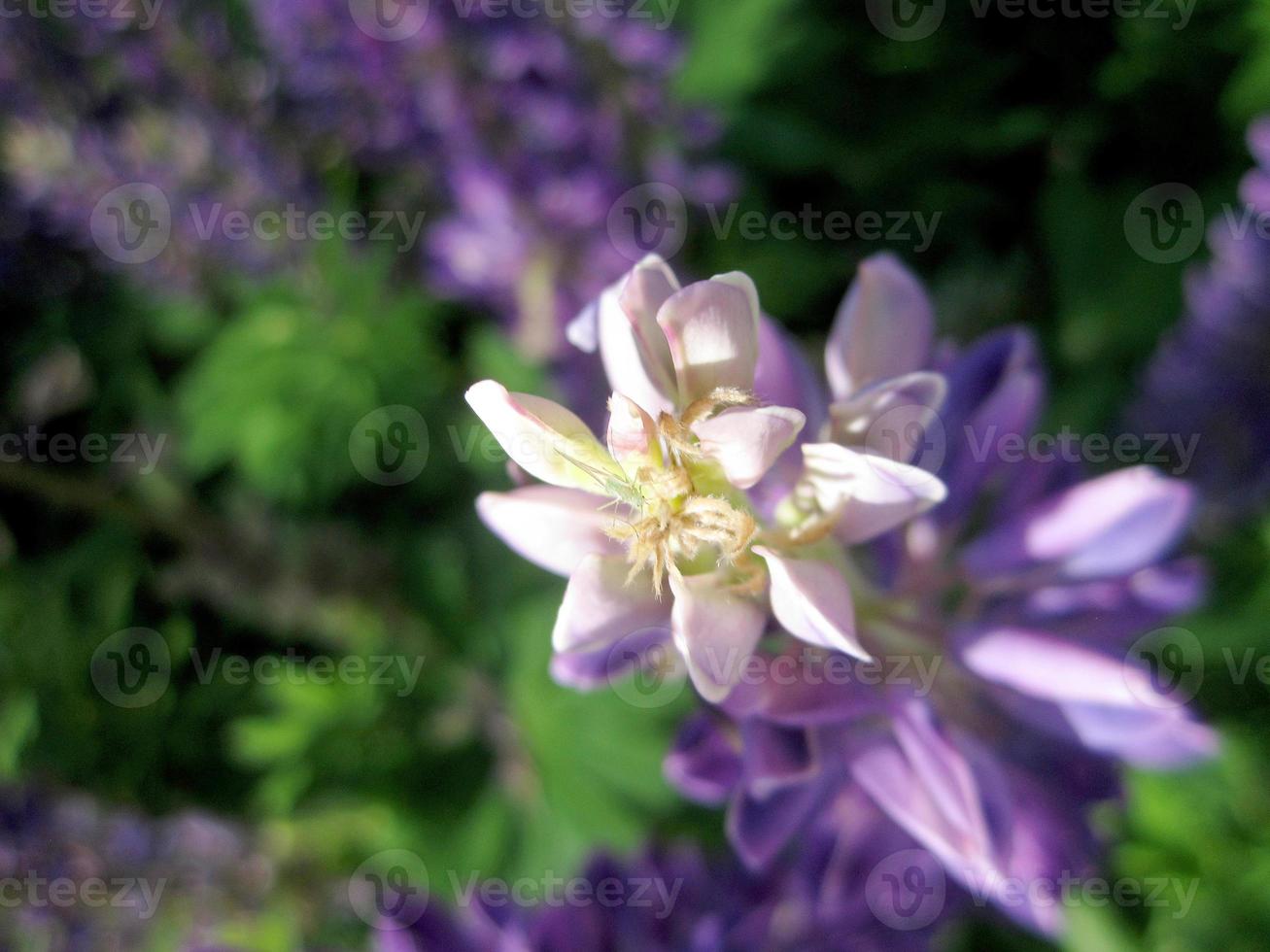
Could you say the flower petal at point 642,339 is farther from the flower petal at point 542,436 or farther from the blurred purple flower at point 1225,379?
the blurred purple flower at point 1225,379

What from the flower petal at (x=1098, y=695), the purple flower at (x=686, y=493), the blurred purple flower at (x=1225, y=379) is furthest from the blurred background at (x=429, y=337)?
the purple flower at (x=686, y=493)

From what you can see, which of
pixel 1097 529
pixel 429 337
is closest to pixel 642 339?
pixel 1097 529

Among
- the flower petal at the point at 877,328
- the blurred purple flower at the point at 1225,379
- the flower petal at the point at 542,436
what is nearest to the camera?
the flower petal at the point at 542,436

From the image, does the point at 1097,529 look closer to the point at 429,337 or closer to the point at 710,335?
the point at 710,335

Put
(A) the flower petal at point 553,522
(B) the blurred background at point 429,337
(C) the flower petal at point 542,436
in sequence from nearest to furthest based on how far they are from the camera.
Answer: (C) the flower petal at point 542,436 → (A) the flower petal at point 553,522 → (B) the blurred background at point 429,337

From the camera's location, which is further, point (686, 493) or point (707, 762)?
point (707, 762)

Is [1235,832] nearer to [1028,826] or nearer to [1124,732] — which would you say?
[1028,826]

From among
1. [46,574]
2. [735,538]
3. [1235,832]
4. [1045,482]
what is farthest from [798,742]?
[46,574]
